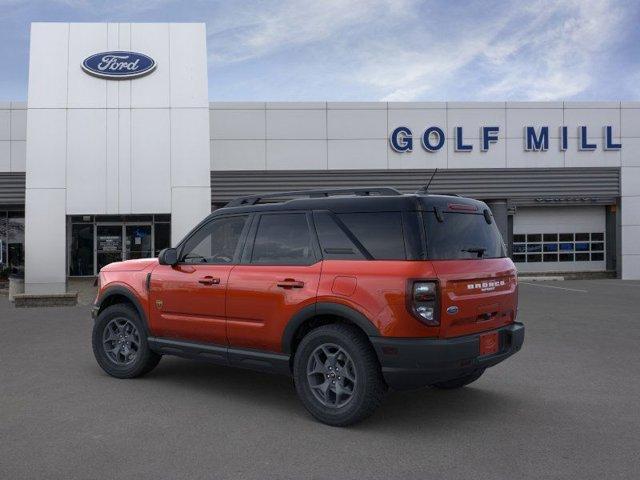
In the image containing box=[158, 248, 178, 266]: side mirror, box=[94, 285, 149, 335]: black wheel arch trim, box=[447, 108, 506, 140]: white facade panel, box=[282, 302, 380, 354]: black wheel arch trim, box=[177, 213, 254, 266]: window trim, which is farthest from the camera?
box=[447, 108, 506, 140]: white facade panel

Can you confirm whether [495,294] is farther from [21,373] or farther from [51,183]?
[51,183]

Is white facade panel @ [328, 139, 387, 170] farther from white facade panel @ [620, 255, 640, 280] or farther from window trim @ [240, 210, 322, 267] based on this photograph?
window trim @ [240, 210, 322, 267]

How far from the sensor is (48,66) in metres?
17.2

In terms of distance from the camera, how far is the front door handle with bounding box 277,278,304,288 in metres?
5.12

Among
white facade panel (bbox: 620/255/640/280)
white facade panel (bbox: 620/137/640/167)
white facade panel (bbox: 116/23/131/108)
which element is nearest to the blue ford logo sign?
white facade panel (bbox: 116/23/131/108)

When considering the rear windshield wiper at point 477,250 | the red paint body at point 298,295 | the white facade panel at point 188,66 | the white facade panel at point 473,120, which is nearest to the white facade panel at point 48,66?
the white facade panel at point 188,66

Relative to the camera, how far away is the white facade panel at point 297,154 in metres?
23.0

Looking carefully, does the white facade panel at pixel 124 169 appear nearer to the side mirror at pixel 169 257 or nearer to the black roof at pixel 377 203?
the side mirror at pixel 169 257

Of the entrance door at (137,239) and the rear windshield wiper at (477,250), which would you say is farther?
the entrance door at (137,239)

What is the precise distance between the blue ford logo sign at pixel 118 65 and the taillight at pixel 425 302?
48.8 feet

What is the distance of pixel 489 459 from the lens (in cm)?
417

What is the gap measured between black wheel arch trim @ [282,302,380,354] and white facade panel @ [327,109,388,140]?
1859 cm

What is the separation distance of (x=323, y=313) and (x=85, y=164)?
13925 mm

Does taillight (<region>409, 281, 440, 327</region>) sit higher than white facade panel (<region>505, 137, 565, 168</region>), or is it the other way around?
white facade panel (<region>505, 137, 565, 168</region>)
